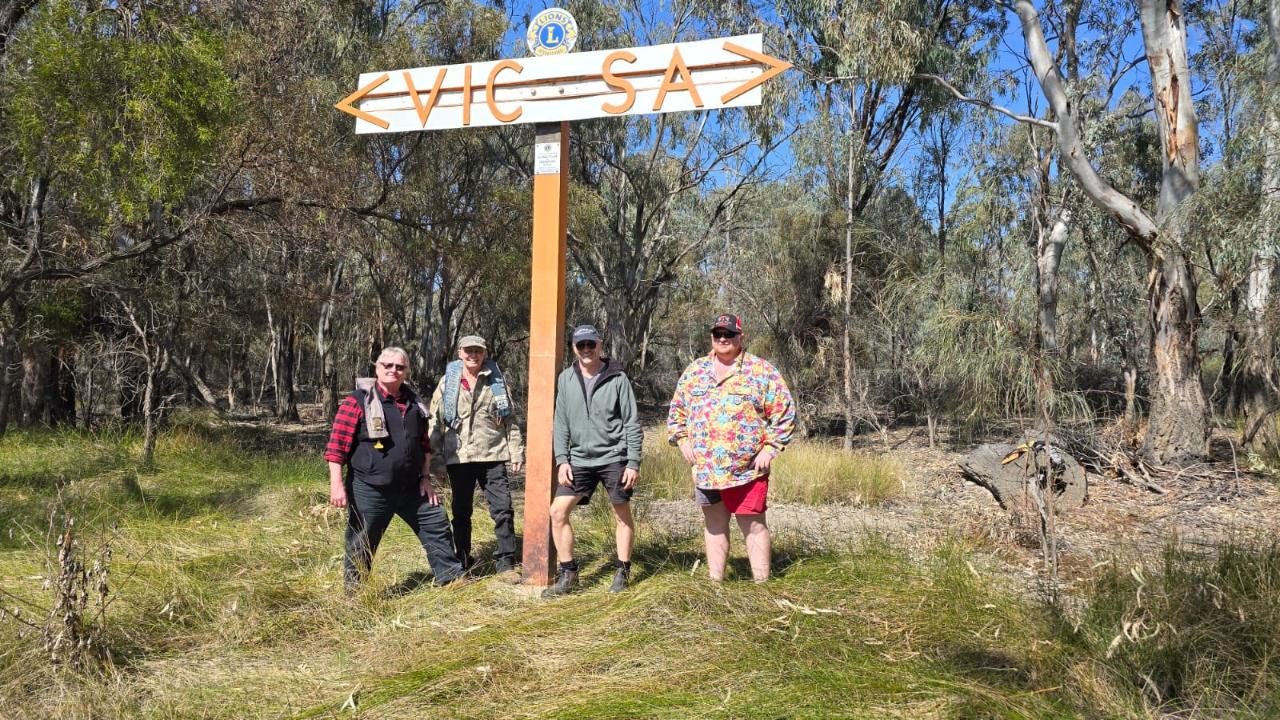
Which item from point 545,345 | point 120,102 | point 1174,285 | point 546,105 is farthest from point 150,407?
point 1174,285

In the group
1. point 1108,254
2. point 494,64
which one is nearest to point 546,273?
point 494,64

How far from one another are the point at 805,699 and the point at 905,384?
13.5 m

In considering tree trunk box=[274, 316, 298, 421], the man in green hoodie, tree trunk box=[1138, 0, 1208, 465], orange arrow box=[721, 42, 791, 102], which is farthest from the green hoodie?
tree trunk box=[274, 316, 298, 421]

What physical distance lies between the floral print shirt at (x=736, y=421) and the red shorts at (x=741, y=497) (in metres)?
0.07

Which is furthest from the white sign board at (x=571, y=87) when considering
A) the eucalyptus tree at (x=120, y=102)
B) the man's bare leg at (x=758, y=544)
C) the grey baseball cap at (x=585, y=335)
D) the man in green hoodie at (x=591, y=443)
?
the man's bare leg at (x=758, y=544)

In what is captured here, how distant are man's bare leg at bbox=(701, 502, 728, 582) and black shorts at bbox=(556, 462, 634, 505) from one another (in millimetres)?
426

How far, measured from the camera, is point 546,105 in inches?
170

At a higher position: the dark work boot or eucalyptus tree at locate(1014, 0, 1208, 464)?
eucalyptus tree at locate(1014, 0, 1208, 464)

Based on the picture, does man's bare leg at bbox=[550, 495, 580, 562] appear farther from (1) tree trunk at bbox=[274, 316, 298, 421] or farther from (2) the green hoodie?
(1) tree trunk at bbox=[274, 316, 298, 421]

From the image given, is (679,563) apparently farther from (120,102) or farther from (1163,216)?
(1163,216)

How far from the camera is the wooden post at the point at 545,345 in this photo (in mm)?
4289

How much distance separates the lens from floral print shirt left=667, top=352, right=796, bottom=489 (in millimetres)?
3969

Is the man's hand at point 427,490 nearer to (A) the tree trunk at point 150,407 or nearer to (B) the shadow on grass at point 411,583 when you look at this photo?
(B) the shadow on grass at point 411,583

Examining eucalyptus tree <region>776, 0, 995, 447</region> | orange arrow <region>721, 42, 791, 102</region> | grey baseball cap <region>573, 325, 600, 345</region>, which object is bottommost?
grey baseball cap <region>573, 325, 600, 345</region>
